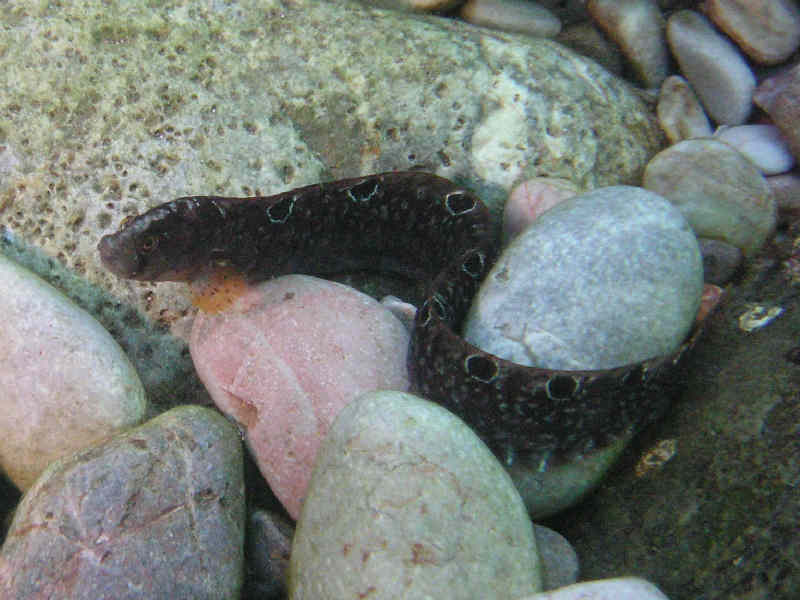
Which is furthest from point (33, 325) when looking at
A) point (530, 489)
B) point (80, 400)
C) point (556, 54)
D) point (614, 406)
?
point (556, 54)

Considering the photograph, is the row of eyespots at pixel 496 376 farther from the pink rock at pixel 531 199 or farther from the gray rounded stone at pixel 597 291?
the pink rock at pixel 531 199

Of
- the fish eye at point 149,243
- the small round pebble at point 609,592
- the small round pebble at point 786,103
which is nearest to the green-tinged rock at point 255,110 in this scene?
the fish eye at point 149,243

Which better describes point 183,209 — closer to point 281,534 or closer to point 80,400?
point 80,400

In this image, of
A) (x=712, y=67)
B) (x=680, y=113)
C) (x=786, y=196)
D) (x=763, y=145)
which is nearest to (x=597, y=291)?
(x=786, y=196)

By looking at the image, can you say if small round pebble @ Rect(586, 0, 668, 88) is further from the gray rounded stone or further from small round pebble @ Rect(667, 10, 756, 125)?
the gray rounded stone

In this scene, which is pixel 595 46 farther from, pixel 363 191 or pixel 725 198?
pixel 363 191

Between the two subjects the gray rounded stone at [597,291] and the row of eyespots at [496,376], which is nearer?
the row of eyespots at [496,376]

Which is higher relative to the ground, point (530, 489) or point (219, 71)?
point (219, 71)
